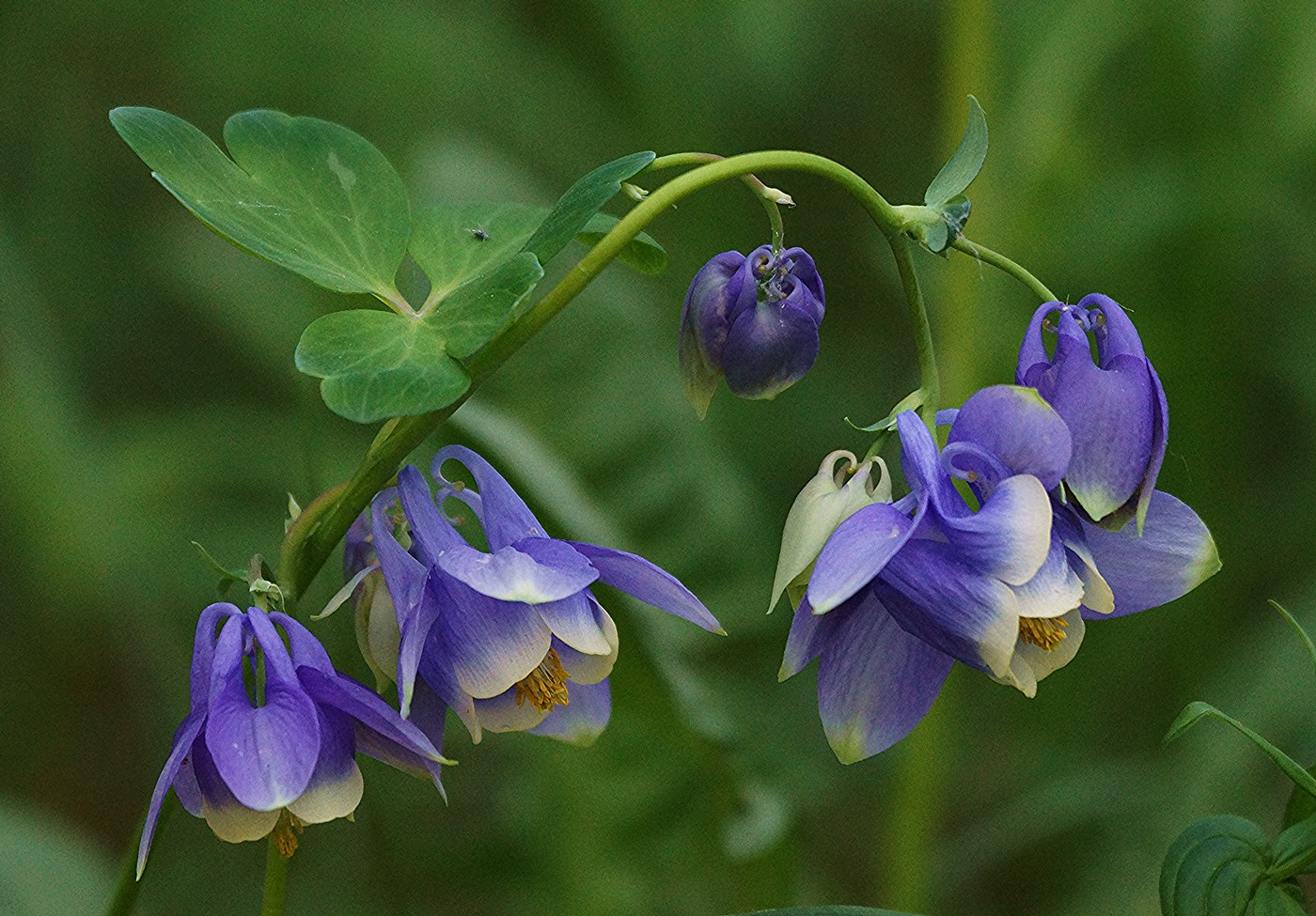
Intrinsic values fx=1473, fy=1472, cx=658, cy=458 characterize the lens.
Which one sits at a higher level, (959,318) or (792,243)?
(959,318)

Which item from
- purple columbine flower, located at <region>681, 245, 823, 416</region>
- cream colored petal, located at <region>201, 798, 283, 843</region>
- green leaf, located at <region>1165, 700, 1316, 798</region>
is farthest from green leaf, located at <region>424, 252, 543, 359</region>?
green leaf, located at <region>1165, 700, 1316, 798</region>

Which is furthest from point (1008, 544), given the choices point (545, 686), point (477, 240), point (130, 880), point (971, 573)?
point (130, 880)

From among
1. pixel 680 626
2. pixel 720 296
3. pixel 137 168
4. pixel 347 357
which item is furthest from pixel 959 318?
pixel 137 168

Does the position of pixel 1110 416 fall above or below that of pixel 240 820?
above

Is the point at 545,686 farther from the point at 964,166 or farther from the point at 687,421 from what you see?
the point at 687,421

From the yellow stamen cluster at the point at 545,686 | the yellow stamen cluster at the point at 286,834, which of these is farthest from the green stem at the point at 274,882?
the yellow stamen cluster at the point at 545,686

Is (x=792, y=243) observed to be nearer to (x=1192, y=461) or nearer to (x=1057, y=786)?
(x=1192, y=461)

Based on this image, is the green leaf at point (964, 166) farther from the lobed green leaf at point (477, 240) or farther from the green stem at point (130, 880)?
the green stem at point (130, 880)
